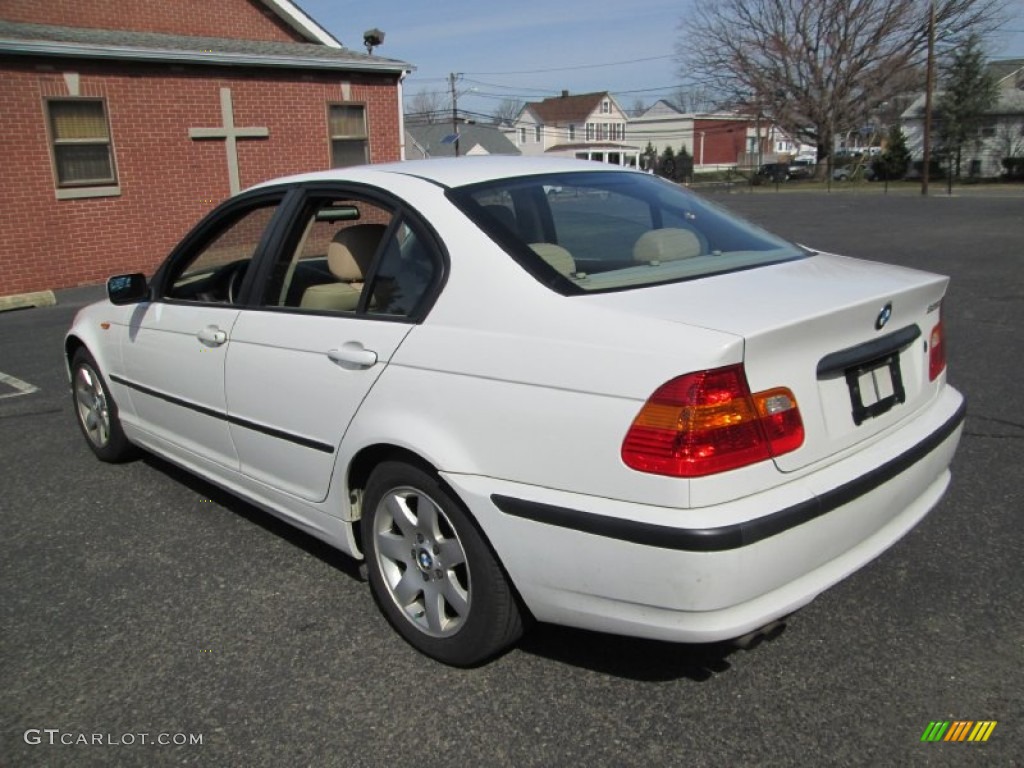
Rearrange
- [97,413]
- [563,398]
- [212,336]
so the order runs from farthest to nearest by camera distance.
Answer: [97,413]
[212,336]
[563,398]

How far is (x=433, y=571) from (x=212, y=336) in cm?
148

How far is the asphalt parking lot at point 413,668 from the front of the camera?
2404 mm

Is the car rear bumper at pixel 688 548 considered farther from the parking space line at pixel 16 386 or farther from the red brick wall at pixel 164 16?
the red brick wall at pixel 164 16

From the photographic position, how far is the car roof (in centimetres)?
309

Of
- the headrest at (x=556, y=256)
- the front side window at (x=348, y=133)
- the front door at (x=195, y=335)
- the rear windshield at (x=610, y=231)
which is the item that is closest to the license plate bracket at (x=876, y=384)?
the rear windshield at (x=610, y=231)

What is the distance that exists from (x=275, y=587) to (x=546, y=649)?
1.16 metres

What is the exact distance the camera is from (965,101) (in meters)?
50.6

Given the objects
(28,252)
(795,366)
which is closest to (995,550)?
(795,366)

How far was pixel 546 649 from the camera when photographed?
9.43ft

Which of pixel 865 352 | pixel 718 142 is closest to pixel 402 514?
pixel 865 352

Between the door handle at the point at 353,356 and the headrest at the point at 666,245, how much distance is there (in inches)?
37.6

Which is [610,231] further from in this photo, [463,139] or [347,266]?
[463,139]

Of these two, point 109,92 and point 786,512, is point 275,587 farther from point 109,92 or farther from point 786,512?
point 109,92

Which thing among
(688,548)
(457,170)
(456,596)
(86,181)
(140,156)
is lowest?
(456,596)
